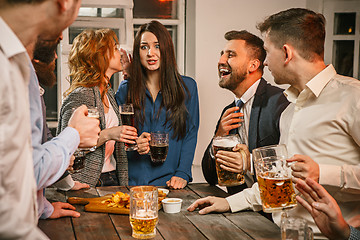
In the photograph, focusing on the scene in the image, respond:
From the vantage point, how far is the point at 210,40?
179 inches

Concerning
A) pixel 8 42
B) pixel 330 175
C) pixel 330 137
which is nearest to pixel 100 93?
pixel 330 137

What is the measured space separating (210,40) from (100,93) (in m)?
1.86

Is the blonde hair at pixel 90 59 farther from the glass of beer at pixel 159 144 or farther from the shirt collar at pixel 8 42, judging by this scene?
the shirt collar at pixel 8 42

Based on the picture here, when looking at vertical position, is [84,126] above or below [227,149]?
above

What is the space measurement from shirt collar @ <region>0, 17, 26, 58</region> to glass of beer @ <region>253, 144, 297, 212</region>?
3.39ft

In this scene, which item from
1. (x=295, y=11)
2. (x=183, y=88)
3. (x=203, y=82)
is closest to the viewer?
(x=295, y=11)

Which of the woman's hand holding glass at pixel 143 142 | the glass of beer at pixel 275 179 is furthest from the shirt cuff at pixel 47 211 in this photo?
the glass of beer at pixel 275 179

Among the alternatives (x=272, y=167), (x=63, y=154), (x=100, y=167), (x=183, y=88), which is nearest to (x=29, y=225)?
(x=63, y=154)

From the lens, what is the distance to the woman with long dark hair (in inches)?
120

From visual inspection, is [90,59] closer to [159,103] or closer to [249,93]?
[159,103]

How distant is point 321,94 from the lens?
78.7 inches

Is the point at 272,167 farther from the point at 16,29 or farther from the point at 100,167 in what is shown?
the point at 100,167

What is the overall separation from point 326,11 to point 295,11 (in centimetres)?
296

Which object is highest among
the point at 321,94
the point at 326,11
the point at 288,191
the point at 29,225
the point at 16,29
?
the point at 326,11
